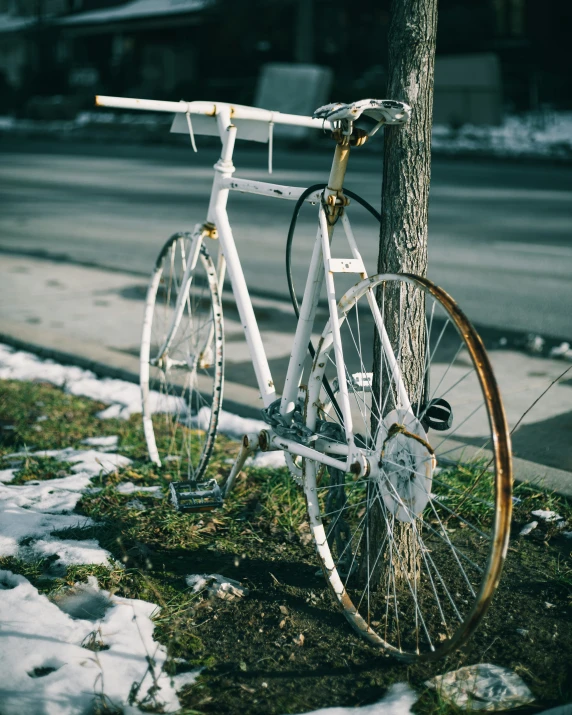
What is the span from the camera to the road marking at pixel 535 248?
9.31 metres

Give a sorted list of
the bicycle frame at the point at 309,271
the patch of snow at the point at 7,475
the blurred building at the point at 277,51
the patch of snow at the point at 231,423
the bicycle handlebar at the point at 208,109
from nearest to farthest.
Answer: the bicycle frame at the point at 309,271 < the bicycle handlebar at the point at 208,109 < the patch of snow at the point at 7,475 < the patch of snow at the point at 231,423 < the blurred building at the point at 277,51

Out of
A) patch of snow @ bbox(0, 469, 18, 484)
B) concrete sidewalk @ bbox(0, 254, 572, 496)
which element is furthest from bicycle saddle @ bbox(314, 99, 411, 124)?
patch of snow @ bbox(0, 469, 18, 484)

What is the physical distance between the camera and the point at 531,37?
107 feet

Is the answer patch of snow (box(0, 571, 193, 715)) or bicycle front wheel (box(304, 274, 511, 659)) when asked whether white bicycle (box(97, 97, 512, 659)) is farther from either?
patch of snow (box(0, 571, 193, 715))

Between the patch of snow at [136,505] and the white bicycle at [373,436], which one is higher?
the white bicycle at [373,436]

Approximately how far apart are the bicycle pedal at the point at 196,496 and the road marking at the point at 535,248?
6.52 m

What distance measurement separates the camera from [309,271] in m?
2.80

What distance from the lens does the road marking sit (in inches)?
367

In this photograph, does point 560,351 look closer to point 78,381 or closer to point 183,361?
point 183,361

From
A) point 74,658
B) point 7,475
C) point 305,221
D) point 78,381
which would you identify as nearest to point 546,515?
point 74,658

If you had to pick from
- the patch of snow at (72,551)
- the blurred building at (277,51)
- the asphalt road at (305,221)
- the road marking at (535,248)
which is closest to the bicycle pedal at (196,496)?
the patch of snow at (72,551)

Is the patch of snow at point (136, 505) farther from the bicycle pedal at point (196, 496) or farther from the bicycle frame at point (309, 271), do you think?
the bicycle frame at point (309, 271)

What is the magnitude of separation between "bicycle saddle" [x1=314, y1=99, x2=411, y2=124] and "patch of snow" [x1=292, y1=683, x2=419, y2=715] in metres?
1.62

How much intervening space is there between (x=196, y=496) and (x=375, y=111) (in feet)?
5.35
